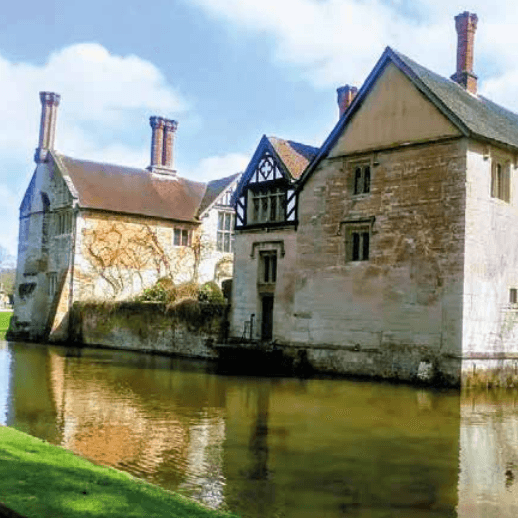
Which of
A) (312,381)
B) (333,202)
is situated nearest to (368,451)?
(312,381)

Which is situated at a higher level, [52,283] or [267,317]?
[52,283]

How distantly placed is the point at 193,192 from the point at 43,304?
10.7m

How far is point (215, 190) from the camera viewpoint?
4109 centimetres

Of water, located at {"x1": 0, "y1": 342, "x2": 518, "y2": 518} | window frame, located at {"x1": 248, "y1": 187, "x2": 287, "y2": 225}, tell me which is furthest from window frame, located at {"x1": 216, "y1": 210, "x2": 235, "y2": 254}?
water, located at {"x1": 0, "y1": 342, "x2": 518, "y2": 518}

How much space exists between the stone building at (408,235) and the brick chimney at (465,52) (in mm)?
42

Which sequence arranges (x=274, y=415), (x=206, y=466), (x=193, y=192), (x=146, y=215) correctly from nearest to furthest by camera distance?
(x=206, y=466) → (x=274, y=415) → (x=146, y=215) → (x=193, y=192)

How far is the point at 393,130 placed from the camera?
21969mm

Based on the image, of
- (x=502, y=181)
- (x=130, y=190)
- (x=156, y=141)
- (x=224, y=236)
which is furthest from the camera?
(x=156, y=141)

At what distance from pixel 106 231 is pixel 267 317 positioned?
13.1 m

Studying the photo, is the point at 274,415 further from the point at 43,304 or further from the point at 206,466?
the point at 43,304

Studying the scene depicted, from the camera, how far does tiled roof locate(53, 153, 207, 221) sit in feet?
120

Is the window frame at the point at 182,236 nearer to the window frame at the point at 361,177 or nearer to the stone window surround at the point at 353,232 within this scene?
the stone window surround at the point at 353,232

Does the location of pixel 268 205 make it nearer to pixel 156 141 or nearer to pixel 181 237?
pixel 181 237

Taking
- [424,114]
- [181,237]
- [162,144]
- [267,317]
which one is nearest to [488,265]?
[424,114]
